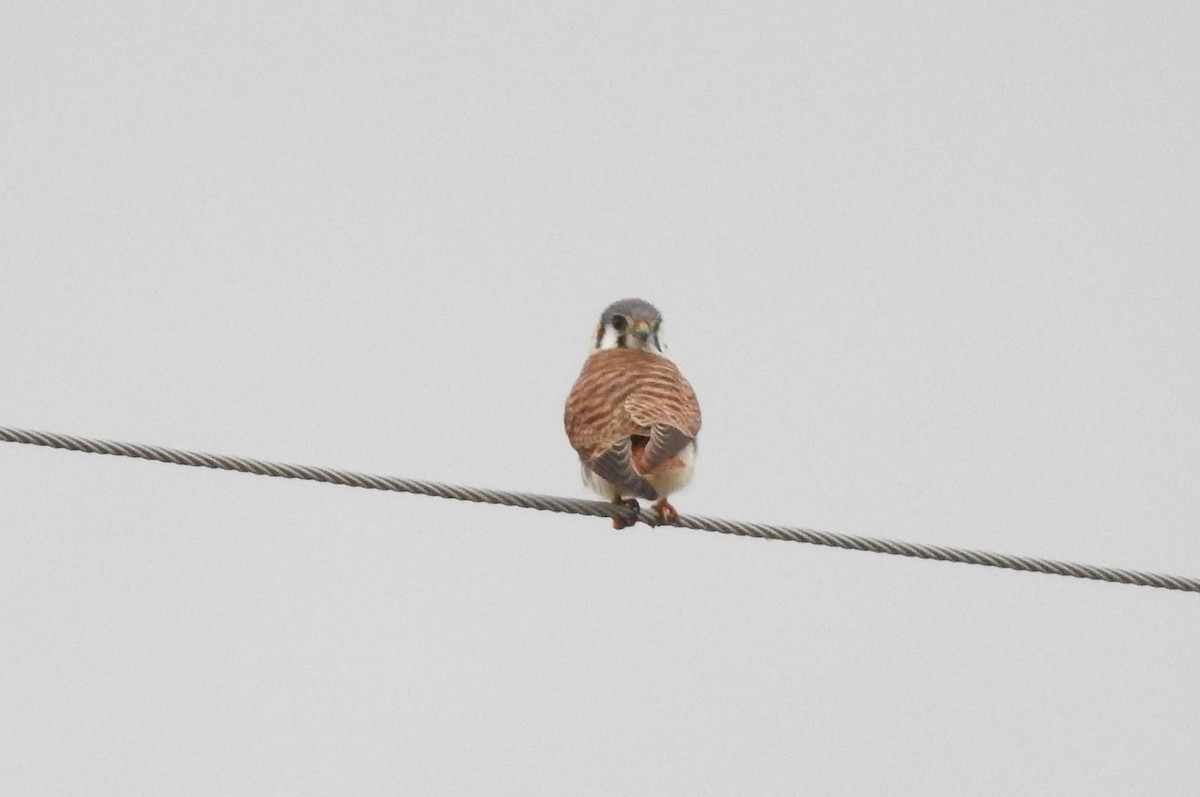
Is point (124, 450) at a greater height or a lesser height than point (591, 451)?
lesser

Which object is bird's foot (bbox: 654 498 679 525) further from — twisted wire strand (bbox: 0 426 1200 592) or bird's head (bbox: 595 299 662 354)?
bird's head (bbox: 595 299 662 354)

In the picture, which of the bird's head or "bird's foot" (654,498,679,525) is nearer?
"bird's foot" (654,498,679,525)

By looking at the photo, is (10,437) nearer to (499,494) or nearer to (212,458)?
(212,458)

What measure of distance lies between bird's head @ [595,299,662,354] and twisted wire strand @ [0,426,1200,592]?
214cm

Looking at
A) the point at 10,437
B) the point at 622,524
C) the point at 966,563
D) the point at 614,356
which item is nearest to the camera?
the point at 10,437

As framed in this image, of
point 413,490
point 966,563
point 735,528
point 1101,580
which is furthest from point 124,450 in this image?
point 1101,580

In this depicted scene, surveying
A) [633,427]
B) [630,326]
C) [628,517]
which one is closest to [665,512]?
[628,517]

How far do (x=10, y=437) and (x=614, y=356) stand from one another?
3358 millimetres

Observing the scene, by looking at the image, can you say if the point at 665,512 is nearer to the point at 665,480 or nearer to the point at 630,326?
the point at 665,480

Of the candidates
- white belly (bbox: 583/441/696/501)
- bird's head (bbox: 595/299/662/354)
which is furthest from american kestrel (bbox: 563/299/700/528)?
bird's head (bbox: 595/299/662/354)

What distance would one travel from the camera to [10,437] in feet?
20.6

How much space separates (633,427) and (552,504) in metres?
1.30

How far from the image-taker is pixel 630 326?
9.38 meters

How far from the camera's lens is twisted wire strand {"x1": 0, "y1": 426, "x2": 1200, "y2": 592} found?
632 centimetres
